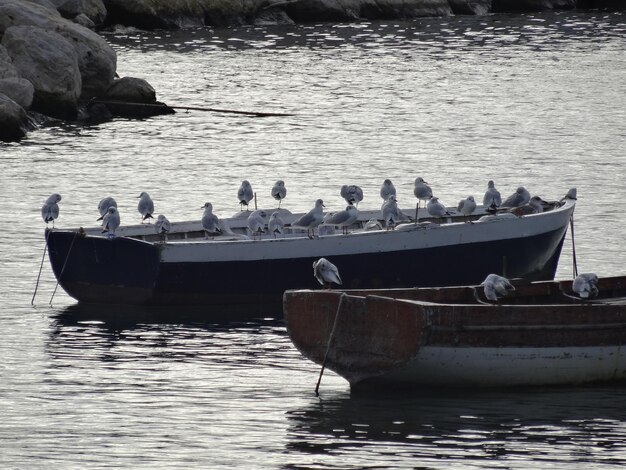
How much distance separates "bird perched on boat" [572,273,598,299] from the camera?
21016 mm

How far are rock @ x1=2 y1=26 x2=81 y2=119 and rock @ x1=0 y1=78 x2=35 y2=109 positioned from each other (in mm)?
728

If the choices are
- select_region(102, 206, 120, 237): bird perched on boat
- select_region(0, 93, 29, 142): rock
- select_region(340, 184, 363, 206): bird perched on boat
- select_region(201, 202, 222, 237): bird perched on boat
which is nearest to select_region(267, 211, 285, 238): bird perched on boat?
select_region(201, 202, 222, 237): bird perched on boat

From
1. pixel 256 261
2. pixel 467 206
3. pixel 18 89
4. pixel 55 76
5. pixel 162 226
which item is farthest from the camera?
pixel 55 76

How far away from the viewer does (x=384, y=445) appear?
59.5 feet

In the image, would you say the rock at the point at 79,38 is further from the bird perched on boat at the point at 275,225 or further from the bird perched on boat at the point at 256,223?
the bird perched on boat at the point at 256,223

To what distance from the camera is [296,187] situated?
38875mm

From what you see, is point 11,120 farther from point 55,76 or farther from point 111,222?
point 111,222

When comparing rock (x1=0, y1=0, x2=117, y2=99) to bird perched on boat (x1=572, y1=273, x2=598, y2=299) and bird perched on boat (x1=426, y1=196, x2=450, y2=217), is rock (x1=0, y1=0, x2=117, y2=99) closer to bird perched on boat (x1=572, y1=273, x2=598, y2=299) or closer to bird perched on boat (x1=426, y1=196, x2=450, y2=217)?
bird perched on boat (x1=426, y1=196, x2=450, y2=217)

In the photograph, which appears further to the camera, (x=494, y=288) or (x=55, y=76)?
(x=55, y=76)

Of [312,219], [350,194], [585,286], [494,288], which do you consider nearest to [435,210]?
[350,194]

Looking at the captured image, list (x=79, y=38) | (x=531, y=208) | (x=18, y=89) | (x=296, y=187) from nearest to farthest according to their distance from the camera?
(x=531, y=208) < (x=296, y=187) < (x=18, y=89) < (x=79, y=38)

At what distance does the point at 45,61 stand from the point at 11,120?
9.39 ft

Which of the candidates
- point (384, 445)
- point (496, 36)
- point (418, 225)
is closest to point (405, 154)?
point (418, 225)

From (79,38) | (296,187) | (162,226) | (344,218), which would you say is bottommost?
(296,187)
